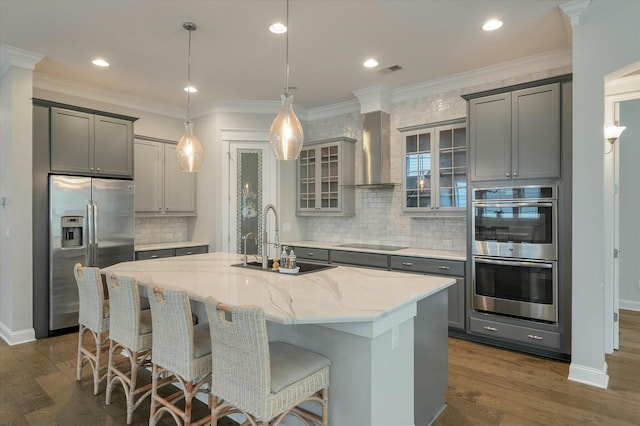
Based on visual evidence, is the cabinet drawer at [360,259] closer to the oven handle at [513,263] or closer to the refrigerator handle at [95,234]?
the oven handle at [513,263]

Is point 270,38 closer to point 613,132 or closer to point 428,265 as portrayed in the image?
point 428,265

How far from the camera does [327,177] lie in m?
5.54

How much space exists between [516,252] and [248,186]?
368cm

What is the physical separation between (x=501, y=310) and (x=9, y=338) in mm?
5020

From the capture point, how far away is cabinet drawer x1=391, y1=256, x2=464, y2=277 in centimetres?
402

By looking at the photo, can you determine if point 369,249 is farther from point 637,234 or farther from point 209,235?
point 637,234

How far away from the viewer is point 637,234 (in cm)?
522

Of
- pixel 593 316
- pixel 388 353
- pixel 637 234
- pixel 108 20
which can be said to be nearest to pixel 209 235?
pixel 108 20

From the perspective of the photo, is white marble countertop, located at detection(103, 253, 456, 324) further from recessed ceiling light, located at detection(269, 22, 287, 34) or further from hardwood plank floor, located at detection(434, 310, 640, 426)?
recessed ceiling light, located at detection(269, 22, 287, 34)

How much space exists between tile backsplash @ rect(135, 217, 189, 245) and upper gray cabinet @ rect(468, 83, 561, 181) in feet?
14.4

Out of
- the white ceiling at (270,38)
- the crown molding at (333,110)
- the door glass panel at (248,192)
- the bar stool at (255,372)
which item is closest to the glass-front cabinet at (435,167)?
the white ceiling at (270,38)

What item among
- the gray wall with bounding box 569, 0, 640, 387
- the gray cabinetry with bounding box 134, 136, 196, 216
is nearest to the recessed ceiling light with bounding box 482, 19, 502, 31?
the gray wall with bounding box 569, 0, 640, 387

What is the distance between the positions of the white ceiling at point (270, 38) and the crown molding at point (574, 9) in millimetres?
75

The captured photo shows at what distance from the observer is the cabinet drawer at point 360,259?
452 centimetres
